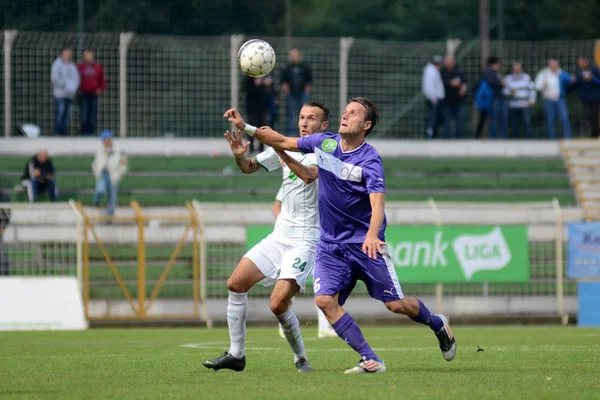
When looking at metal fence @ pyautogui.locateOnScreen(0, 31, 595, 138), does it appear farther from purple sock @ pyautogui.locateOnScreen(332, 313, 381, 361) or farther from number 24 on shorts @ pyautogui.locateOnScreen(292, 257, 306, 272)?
purple sock @ pyautogui.locateOnScreen(332, 313, 381, 361)

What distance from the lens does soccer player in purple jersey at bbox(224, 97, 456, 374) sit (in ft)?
30.9

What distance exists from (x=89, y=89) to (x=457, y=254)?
31.6 feet

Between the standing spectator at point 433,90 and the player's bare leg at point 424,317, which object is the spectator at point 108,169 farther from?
the player's bare leg at point 424,317

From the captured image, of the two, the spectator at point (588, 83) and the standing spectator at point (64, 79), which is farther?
the spectator at point (588, 83)

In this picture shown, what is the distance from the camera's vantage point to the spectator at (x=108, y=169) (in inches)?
923

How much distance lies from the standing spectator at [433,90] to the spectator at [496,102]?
1081mm

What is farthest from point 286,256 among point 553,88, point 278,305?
point 553,88

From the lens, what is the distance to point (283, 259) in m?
10.1

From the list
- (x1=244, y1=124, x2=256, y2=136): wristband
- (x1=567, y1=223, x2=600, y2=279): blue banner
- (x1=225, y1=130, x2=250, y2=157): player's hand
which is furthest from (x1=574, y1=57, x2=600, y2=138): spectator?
(x1=244, y1=124, x2=256, y2=136): wristband

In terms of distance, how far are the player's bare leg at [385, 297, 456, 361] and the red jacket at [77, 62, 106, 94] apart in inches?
683

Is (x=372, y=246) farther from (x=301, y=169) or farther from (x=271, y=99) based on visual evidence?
(x=271, y=99)

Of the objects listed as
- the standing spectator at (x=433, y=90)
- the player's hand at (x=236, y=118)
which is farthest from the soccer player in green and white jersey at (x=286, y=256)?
the standing spectator at (x=433, y=90)

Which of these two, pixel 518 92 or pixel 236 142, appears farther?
pixel 518 92

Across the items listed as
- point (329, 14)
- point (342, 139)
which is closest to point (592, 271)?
point (342, 139)
